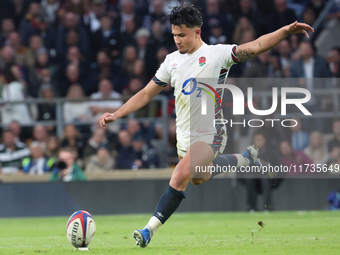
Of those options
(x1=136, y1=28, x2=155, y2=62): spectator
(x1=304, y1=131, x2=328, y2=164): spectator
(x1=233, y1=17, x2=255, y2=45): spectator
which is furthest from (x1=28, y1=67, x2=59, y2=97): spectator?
(x1=304, y1=131, x2=328, y2=164): spectator

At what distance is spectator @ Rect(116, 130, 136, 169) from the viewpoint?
1120 cm

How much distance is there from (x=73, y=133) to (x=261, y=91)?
3.86 metres

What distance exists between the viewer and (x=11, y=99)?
1212 centimetres

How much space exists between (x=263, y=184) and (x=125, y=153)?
9.23ft

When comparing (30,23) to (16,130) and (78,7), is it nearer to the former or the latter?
(78,7)

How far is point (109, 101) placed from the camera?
11.5m

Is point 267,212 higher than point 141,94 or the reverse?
the reverse

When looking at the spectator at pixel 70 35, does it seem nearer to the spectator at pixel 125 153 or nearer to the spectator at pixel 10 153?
the spectator at pixel 10 153

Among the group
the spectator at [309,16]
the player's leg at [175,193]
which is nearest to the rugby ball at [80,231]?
the player's leg at [175,193]

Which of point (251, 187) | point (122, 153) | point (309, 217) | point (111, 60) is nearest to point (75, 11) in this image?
point (111, 60)

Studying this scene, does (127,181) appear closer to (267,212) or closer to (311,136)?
(267,212)

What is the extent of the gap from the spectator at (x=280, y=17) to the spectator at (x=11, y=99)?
19.6ft

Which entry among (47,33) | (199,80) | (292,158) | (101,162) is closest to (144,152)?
(101,162)

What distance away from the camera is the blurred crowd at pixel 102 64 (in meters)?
11.3
